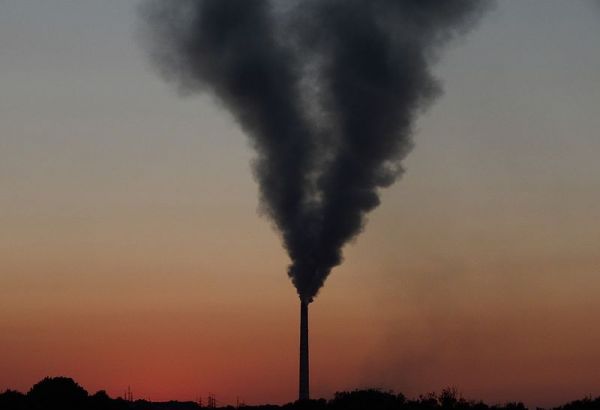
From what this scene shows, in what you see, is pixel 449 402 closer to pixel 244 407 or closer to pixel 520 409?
pixel 520 409

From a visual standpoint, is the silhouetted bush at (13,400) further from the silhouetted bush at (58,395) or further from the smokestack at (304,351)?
the smokestack at (304,351)

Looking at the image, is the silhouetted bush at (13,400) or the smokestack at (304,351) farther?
the smokestack at (304,351)

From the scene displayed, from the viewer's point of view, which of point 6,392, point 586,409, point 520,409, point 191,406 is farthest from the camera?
point 191,406

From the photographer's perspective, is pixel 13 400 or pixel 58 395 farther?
pixel 58 395

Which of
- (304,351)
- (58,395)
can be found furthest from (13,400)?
(304,351)

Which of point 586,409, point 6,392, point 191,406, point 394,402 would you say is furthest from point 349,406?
point 191,406

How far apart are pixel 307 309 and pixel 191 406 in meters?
52.6

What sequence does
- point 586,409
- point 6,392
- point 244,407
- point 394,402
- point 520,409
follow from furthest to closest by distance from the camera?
point 244,407 → point 6,392 → point 394,402 → point 520,409 → point 586,409

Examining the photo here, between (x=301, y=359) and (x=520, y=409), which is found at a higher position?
(x=301, y=359)

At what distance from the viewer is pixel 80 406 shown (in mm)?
109500

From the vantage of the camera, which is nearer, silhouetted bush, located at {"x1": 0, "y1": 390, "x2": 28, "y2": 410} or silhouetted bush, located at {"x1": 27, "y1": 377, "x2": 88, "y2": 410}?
silhouetted bush, located at {"x1": 0, "y1": 390, "x2": 28, "y2": 410}

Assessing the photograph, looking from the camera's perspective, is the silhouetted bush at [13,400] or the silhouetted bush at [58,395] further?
the silhouetted bush at [58,395]

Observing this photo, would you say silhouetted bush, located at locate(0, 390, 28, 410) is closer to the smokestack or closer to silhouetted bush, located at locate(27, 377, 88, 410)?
silhouetted bush, located at locate(27, 377, 88, 410)

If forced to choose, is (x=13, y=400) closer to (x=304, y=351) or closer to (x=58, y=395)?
(x=58, y=395)
